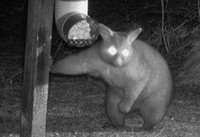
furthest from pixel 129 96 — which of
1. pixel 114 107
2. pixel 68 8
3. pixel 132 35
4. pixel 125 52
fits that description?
pixel 68 8

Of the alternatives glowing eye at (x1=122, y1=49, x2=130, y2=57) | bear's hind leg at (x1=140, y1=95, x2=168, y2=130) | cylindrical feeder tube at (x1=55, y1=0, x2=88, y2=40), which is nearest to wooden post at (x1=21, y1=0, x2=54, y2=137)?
cylindrical feeder tube at (x1=55, y1=0, x2=88, y2=40)

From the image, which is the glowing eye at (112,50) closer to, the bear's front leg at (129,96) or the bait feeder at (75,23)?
the bear's front leg at (129,96)

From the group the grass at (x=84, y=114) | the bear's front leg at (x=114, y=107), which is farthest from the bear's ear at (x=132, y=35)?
the grass at (x=84, y=114)

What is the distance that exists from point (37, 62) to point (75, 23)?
50 centimetres

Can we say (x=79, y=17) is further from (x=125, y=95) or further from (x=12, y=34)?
(x=12, y=34)

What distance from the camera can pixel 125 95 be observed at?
6.43 meters

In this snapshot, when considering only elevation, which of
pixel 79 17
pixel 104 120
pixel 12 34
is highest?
pixel 79 17

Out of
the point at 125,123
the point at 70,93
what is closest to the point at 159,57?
the point at 125,123

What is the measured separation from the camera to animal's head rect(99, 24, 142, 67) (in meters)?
5.97

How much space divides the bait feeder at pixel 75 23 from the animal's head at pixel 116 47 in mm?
763

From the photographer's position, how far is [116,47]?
598 centimetres

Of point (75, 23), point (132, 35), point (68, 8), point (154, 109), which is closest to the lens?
point (75, 23)

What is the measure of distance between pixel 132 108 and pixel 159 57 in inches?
27.7

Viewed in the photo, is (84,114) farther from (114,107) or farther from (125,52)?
(125,52)
